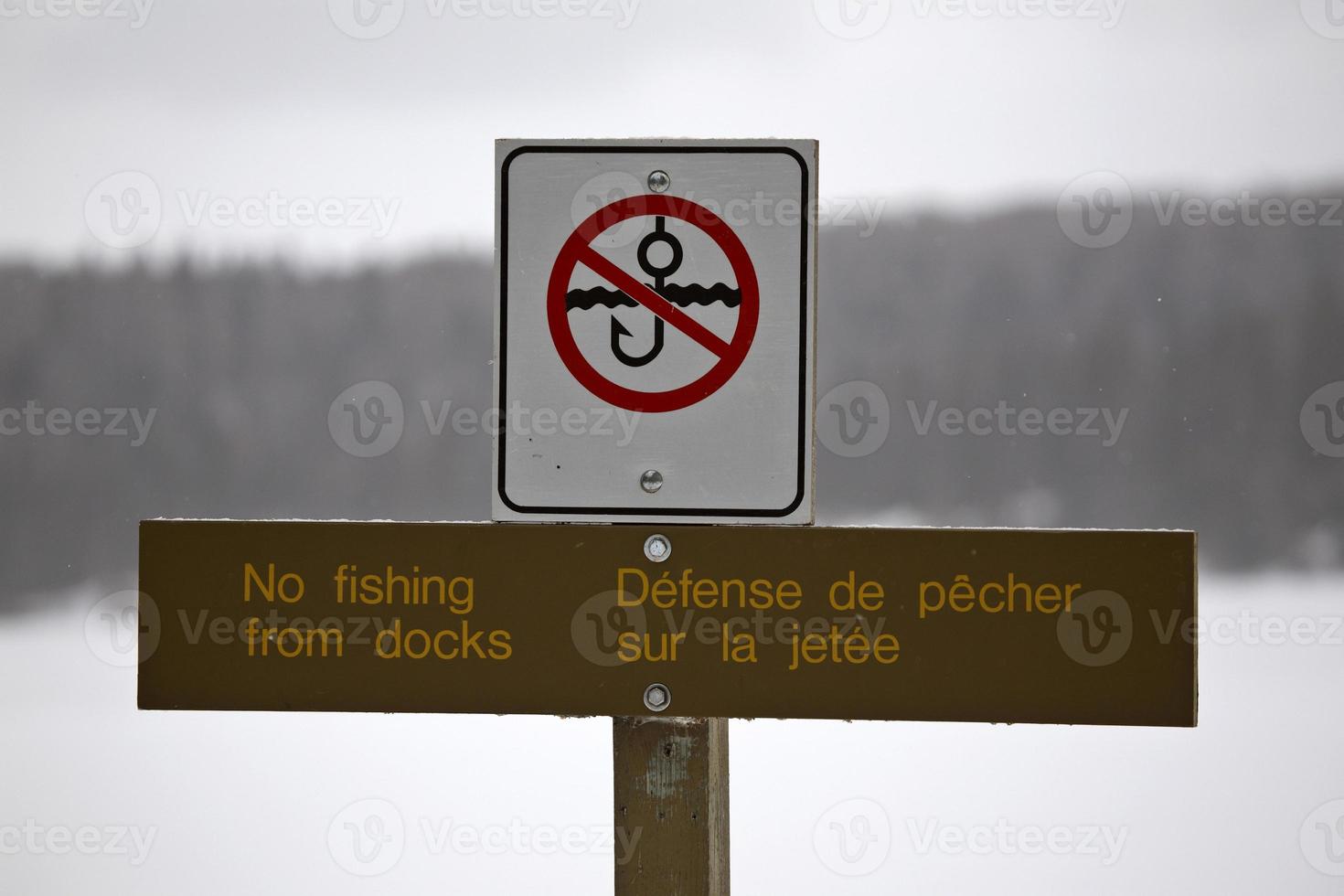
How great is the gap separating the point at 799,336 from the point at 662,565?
0.48 feet

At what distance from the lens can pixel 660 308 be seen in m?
0.66

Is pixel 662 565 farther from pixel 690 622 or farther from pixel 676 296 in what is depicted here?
pixel 676 296

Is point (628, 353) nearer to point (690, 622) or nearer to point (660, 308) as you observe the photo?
point (660, 308)

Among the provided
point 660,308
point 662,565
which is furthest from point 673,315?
point 662,565

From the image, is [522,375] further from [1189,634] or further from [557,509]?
[1189,634]

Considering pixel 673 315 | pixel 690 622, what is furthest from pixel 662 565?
pixel 673 315

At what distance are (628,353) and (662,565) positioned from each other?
0.39 feet

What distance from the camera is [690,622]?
0.65m

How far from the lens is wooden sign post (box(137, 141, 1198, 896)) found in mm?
639

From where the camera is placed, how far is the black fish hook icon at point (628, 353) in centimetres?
66

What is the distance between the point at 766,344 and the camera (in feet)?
2.16

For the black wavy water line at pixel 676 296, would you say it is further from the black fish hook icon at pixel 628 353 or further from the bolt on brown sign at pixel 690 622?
the bolt on brown sign at pixel 690 622

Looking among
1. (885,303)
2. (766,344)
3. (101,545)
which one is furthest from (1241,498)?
(101,545)

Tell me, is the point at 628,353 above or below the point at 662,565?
above
